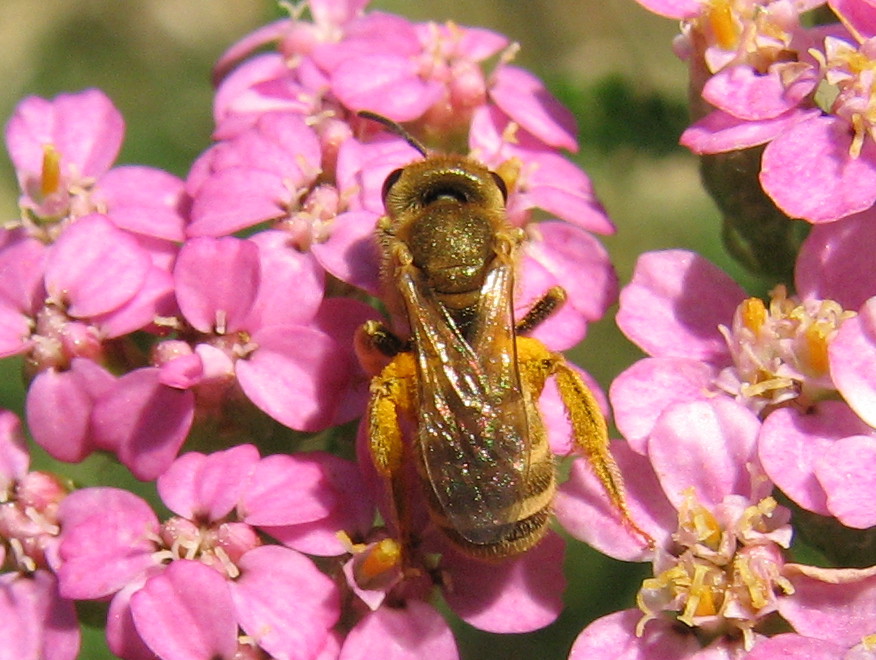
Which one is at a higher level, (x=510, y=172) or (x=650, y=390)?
(x=510, y=172)

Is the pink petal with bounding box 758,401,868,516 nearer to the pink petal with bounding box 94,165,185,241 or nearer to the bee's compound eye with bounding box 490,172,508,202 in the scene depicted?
the bee's compound eye with bounding box 490,172,508,202

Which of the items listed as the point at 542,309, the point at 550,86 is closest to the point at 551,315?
the point at 542,309

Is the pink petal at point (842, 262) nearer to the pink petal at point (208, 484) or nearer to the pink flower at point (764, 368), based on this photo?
the pink flower at point (764, 368)

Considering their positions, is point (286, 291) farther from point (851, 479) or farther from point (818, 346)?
point (851, 479)

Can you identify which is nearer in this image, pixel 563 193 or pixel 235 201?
pixel 235 201

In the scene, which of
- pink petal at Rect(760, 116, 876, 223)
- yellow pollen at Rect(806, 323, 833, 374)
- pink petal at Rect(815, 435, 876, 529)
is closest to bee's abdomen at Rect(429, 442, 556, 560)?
pink petal at Rect(815, 435, 876, 529)

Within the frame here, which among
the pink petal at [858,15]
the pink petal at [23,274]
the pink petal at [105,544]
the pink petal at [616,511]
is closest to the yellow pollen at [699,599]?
the pink petal at [616,511]

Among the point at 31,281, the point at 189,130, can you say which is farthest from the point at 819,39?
the point at 189,130

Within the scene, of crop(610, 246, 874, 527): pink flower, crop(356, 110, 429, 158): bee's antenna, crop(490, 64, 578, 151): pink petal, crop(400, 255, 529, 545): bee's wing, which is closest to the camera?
crop(400, 255, 529, 545): bee's wing

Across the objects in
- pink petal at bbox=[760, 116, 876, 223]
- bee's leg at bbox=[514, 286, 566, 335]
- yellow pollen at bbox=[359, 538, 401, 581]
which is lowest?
yellow pollen at bbox=[359, 538, 401, 581]
